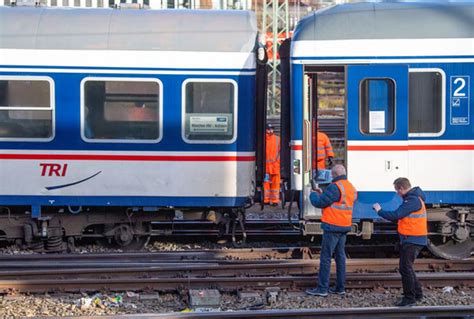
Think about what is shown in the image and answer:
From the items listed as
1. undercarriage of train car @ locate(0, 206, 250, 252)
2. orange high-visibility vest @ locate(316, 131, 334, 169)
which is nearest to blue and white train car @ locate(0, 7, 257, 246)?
undercarriage of train car @ locate(0, 206, 250, 252)

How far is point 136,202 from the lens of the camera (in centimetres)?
1213

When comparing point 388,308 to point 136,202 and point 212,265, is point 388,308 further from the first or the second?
point 136,202

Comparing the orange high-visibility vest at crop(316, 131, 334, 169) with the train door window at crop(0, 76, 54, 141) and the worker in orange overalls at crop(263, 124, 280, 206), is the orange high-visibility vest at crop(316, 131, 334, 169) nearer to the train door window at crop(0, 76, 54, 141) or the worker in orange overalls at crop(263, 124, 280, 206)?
the worker in orange overalls at crop(263, 124, 280, 206)

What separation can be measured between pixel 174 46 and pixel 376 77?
306 centimetres

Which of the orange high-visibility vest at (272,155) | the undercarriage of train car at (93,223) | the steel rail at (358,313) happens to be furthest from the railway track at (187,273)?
the orange high-visibility vest at (272,155)

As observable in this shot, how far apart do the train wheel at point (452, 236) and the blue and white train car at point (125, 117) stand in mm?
2826

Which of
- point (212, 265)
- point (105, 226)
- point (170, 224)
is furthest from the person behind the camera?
point (170, 224)

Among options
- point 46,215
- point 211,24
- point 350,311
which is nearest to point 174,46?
point 211,24

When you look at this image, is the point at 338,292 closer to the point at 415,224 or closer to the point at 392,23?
the point at 415,224

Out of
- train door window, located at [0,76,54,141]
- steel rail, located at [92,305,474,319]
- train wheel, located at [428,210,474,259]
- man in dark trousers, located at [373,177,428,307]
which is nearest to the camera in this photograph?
steel rail, located at [92,305,474,319]

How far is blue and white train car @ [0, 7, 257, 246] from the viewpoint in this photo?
1198 cm

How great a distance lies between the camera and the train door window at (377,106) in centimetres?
1139

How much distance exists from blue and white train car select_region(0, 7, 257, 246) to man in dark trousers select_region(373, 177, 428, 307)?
3629mm

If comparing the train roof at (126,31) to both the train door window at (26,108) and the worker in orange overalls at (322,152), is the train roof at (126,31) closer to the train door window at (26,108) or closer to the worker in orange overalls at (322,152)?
the train door window at (26,108)
